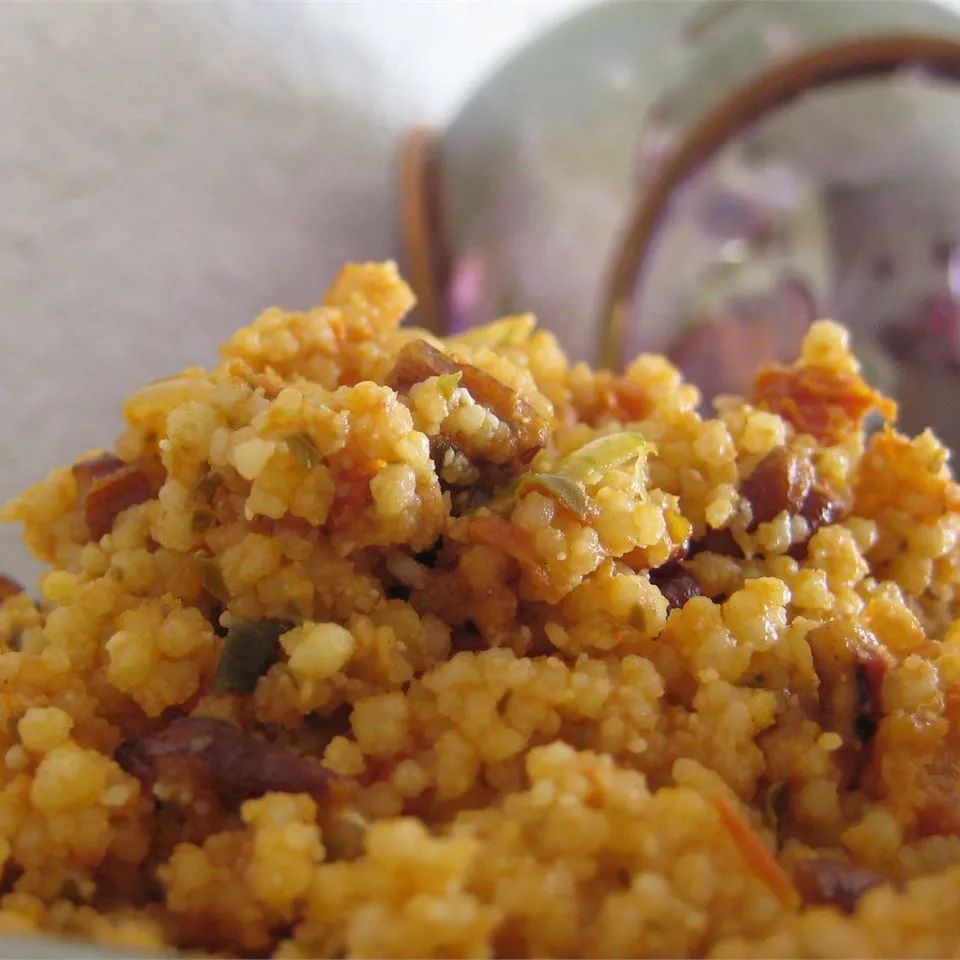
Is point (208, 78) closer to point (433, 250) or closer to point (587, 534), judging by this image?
point (433, 250)

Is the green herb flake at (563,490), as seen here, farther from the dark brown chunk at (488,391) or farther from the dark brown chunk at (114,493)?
the dark brown chunk at (114,493)

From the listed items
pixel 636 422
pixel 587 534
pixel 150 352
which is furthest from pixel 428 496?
pixel 150 352

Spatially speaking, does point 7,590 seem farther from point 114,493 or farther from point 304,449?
point 304,449

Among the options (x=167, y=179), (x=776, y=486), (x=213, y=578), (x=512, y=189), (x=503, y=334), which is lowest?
(x=213, y=578)

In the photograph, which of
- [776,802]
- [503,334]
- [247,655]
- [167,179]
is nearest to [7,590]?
[247,655]

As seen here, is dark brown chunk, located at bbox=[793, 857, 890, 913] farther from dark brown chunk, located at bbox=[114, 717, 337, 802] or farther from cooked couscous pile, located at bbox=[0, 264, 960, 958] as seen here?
dark brown chunk, located at bbox=[114, 717, 337, 802]

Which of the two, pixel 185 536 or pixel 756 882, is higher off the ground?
pixel 185 536

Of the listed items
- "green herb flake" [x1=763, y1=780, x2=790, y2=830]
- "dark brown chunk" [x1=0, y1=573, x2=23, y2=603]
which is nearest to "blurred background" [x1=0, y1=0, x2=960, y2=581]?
"dark brown chunk" [x1=0, y1=573, x2=23, y2=603]
